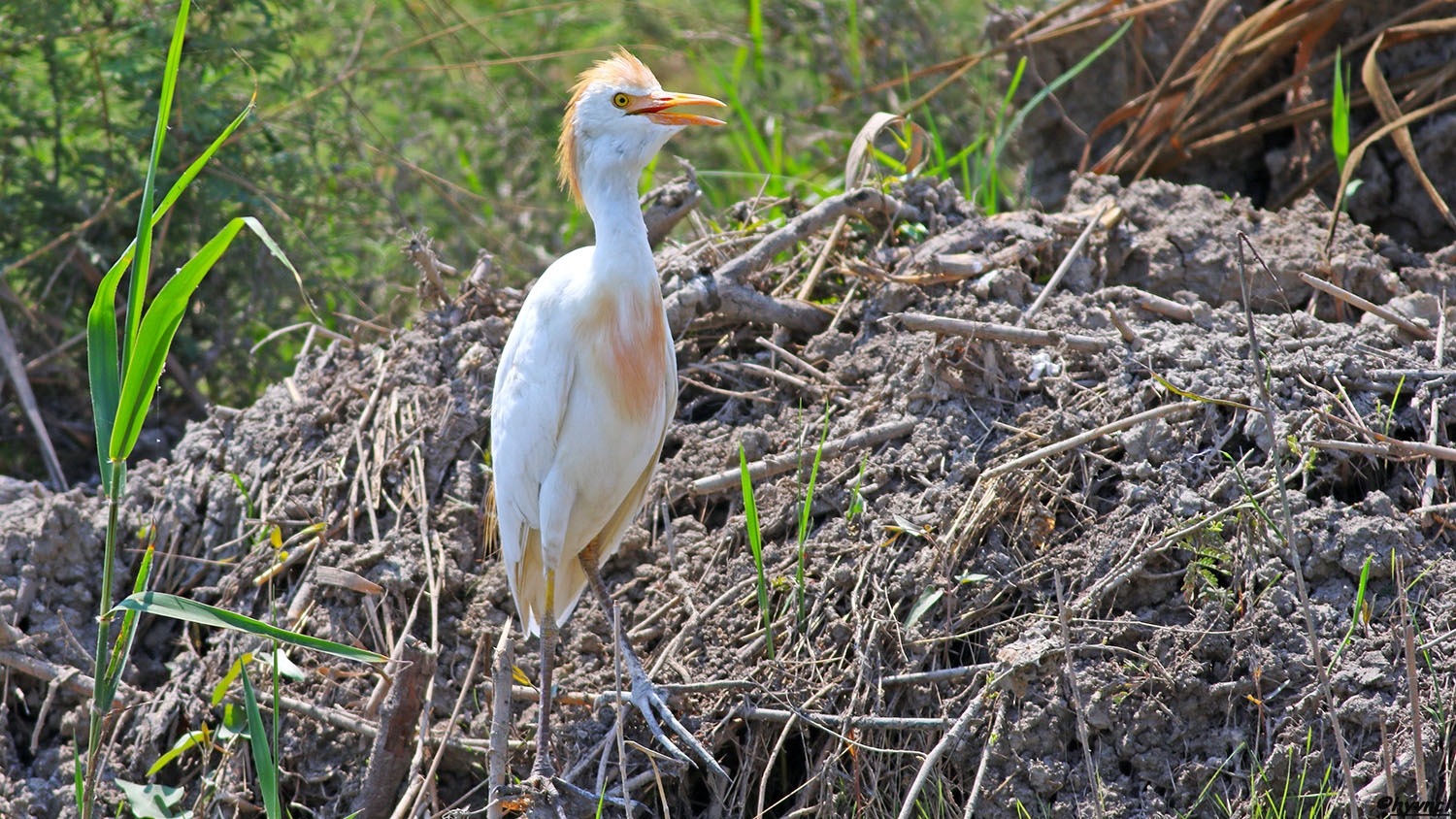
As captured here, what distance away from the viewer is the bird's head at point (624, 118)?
273cm

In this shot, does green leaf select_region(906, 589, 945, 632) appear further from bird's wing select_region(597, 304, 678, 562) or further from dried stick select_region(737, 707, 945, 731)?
bird's wing select_region(597, 304, 678, 562)

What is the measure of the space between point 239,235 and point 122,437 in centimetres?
274

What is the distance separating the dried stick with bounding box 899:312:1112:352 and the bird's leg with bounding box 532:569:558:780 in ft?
4.10

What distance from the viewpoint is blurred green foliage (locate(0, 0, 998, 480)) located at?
13.7 ft

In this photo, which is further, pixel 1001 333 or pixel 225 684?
pixel 1001 333

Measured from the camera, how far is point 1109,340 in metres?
3.06

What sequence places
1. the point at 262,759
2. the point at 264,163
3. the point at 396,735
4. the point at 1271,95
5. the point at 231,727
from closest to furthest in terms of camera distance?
the point at 262,759, the point at 396,735, the point at 231,727, the point at 1271,95, the point at 264,163

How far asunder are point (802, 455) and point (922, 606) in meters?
0.57

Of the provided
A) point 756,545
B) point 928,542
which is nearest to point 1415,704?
point 928,542

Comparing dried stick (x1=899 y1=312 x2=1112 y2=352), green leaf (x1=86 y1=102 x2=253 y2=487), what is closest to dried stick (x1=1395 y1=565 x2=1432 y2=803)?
dried stick (x1=899 y1=312 x2=1112 y2=352)

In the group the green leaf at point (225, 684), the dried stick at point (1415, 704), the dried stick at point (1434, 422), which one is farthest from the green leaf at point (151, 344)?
the dried stick at point (1434, 422)

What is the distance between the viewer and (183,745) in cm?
289

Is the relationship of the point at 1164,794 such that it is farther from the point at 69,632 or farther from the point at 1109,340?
the point at 69,632

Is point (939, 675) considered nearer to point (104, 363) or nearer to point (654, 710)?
point (654, 710)
